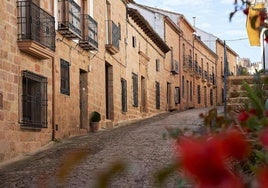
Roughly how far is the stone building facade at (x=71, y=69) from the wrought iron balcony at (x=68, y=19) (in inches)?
1.0

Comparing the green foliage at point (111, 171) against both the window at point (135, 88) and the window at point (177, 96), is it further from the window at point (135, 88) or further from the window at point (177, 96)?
the window at point (177, 96)

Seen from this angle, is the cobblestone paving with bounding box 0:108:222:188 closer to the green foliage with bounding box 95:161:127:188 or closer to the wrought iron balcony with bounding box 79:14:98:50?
the wrought iron balcony with bounding box 79:14:98:50

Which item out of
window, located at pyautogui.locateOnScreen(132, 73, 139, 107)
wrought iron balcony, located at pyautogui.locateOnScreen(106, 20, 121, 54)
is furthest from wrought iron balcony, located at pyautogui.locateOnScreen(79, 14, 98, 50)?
window, located at pyautogui.locateOnScreen(132, 73, 139, 107)

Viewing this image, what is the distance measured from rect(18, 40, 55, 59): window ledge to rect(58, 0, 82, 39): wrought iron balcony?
1.34m

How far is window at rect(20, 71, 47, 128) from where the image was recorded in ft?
36.1

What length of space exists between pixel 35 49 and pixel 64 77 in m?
2.75

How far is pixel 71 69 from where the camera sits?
14125 millimetres

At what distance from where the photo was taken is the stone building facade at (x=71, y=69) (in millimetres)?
10414

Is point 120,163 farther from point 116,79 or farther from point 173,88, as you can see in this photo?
point 173,88

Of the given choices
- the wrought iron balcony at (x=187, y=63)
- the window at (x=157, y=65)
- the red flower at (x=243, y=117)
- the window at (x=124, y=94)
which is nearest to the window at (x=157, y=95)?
the window at (x=157, y=65)

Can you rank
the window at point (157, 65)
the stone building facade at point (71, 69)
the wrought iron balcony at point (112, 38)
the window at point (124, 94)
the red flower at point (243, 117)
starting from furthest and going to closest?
the window at point (157, 65), the window at point (124, 94), the wrought iron balcony at point (112, 38), the stone building facade at point (71, 69), the red flower at point (243, 117)

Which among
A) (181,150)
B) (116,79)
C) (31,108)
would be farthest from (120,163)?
(116,79)

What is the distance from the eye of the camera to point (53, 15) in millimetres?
12664

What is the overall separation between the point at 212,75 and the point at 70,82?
103ft
